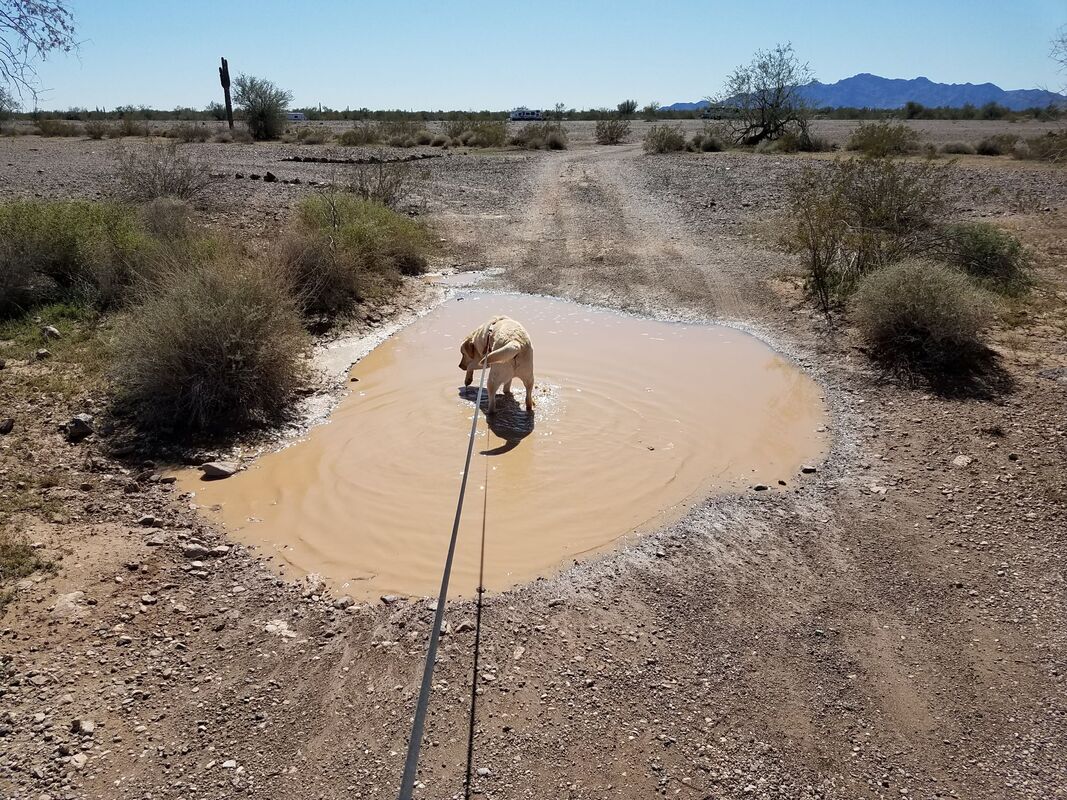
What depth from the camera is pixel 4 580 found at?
13.2ft

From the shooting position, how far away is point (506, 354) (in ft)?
19.8

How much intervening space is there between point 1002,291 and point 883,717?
801 centimetres

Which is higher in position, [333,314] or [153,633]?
[333,314]

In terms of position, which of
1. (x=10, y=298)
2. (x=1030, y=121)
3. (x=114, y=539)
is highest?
(x=1030, y=121)

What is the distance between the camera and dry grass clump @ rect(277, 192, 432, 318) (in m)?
9.17

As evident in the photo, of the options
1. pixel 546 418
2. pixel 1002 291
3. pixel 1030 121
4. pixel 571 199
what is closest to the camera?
pixel 546 418

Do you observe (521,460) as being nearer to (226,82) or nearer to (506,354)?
(506,354)

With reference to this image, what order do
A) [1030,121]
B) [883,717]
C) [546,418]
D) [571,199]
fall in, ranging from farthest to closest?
[1030,121] < [571,199] < [546,418] < [883,717]

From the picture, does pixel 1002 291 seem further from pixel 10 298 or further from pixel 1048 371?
pixel 10 298

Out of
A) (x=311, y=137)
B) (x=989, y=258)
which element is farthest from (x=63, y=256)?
(x=311, y=137)

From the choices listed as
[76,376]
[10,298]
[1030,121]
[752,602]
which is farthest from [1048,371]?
[1030,121]

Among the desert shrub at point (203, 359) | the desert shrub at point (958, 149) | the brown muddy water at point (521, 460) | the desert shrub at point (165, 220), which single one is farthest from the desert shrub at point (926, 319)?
the desert shrub at point (958, 149)

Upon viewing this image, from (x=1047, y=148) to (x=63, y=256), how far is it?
2594 centimetres

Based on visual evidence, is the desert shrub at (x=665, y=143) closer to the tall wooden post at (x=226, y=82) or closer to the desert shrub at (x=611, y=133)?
the desert shrub at (x=611, y=133)
